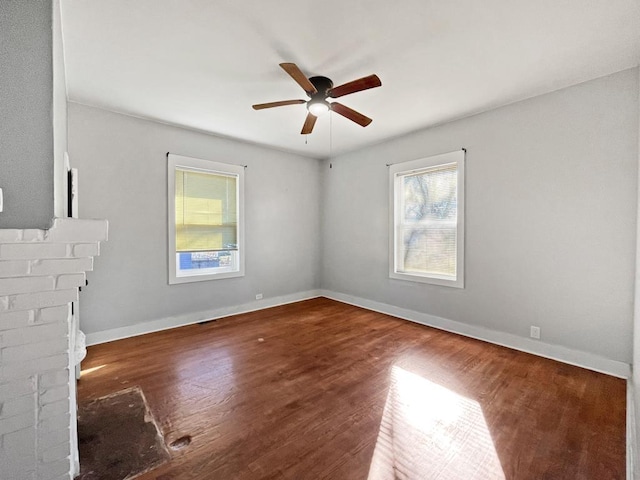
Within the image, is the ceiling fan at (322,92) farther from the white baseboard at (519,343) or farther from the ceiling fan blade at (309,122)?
the white baseboard at (519,343)

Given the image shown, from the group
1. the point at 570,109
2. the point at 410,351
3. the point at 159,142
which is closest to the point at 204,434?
the point at 410,351

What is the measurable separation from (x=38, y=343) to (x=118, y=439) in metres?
0.98

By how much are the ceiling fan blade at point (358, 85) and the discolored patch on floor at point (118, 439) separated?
9.07 feet

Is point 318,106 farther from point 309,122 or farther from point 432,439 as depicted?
point 432,439

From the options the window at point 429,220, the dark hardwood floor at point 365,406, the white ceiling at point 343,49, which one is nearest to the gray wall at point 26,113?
the white ceiling at point 343,49

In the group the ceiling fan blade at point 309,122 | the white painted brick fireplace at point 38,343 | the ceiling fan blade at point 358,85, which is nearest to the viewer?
the white painted brick fireplace at point 38,343

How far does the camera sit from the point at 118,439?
A: 173 centimetres

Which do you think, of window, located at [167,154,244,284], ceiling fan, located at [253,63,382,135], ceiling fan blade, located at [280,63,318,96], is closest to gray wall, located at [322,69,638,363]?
ceiling fan, located at [253,63,382,135]

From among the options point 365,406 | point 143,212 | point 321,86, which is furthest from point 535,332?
point 143,212

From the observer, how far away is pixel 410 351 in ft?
9.88

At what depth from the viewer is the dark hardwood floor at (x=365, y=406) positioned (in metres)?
1.55

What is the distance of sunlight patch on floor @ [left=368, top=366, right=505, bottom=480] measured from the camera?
1.51 meters

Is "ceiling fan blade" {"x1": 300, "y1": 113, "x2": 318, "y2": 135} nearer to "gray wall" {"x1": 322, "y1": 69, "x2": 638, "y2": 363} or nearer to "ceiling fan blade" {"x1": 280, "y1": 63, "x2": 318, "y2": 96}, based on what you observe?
"ceiling fan blade" {"x1": 280, "y1": 63, "x2": 318, "y2": 96}

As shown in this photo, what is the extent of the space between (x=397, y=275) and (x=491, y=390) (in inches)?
82.4
